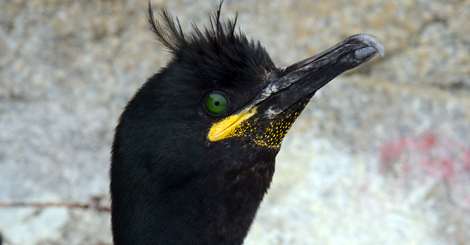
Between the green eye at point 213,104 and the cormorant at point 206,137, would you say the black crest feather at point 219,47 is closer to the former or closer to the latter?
the cormorant at point 206,137

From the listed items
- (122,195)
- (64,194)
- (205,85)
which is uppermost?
(64,194)

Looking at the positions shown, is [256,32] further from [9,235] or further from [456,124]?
[9,235]

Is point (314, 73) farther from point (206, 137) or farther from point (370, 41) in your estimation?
point (206, 137)

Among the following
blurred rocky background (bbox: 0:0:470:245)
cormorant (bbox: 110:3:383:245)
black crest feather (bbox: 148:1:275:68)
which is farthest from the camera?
blurred rocky background (bbox: 0:0:470:245)

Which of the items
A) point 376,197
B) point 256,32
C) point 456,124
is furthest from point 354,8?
point 376,197

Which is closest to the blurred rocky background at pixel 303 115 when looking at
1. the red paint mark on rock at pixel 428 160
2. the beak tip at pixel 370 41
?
the red paint mark on rock at pixel 428 160

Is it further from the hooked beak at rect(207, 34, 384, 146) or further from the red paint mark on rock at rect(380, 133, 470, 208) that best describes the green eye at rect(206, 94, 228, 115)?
the red paint mark on rock at rect(380, 133, 470, 208)

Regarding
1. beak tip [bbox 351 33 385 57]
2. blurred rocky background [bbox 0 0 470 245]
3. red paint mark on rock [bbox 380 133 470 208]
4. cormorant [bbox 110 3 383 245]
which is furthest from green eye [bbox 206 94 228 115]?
red paint mark on rock [bbox 380 133 470 208]
